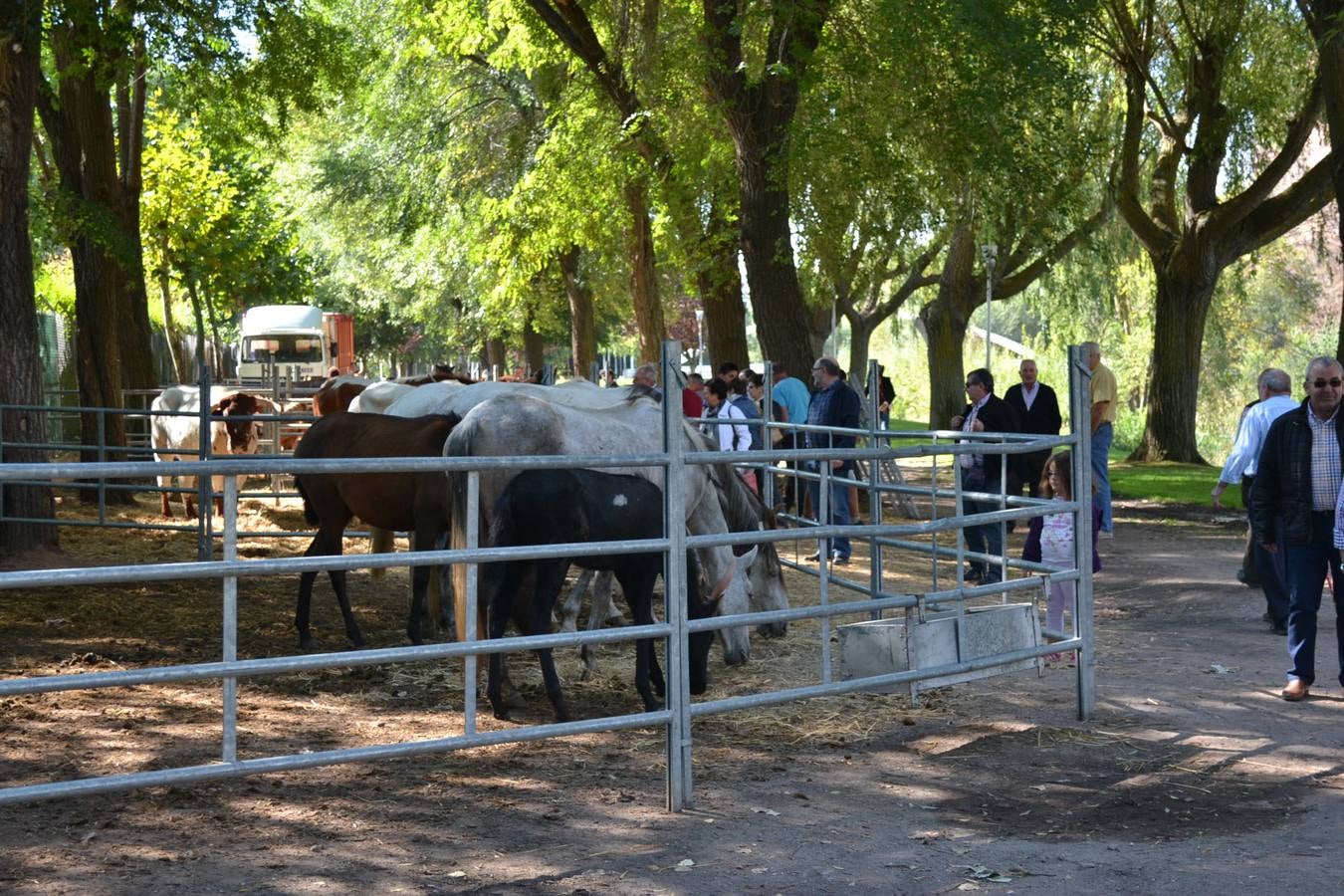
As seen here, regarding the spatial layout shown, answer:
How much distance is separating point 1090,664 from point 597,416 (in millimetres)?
3273

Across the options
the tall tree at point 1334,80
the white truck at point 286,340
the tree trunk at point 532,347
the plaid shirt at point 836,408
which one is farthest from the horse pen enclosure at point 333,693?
the white truck at point 286,340

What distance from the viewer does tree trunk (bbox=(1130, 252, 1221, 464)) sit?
2469 cm

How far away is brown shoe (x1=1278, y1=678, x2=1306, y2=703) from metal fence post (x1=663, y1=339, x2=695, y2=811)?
3.80m

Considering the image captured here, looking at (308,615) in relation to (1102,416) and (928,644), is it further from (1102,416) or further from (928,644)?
(1102,416)

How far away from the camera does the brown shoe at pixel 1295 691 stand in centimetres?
774

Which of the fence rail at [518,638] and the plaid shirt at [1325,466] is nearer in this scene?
the fence rail at [518,638]

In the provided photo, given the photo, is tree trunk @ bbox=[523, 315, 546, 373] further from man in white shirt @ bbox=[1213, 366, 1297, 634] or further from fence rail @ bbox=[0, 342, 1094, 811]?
fence rail @ bbox=[0, 342, 1094, 811]

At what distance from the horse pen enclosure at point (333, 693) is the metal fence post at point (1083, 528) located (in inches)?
2.5

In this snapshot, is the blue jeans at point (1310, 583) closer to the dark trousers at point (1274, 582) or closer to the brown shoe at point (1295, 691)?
the brown shoe at point (1295, 691)

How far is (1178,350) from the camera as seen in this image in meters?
25.3

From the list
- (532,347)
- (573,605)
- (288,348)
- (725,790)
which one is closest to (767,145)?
(573,605)

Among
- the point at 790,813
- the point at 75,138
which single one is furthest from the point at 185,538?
the point at 790,813

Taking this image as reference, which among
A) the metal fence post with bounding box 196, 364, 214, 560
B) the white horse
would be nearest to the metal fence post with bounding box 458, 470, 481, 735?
the white horse

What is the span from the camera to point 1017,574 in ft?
42.4
